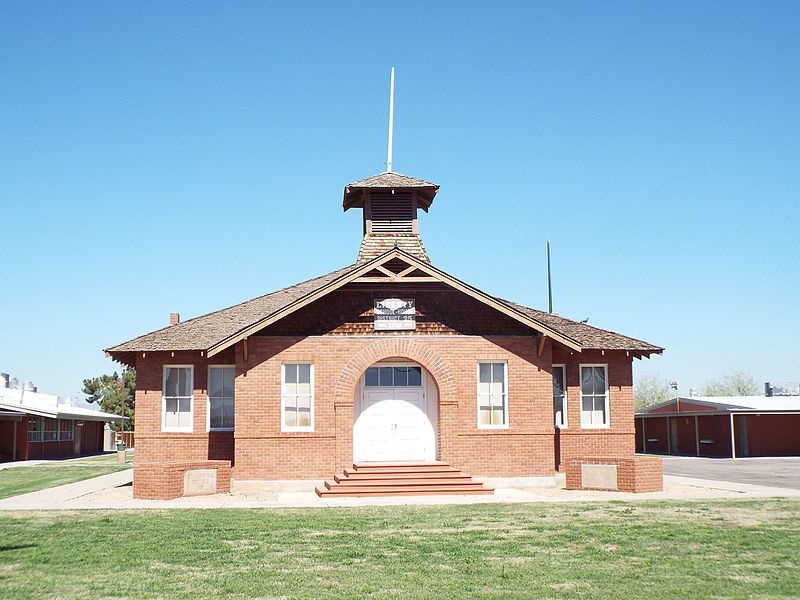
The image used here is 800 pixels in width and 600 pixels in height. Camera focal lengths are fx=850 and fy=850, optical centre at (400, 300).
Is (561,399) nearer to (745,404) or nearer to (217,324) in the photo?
(217,324)

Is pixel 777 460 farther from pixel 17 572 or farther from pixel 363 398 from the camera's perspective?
pixel 17 572

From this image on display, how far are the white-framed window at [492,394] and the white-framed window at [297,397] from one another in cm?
414

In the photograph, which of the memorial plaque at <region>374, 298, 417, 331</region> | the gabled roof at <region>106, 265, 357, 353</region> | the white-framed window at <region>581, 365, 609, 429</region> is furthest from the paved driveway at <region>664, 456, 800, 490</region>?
the gabled roof at <region>106, 265, 357, 353</region>

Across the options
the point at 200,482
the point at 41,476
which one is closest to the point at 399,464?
the point at 200,482

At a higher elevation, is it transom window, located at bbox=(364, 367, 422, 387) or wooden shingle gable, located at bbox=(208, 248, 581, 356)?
wooden shingle gable, located at bbox=(208, 248, 581, 356)

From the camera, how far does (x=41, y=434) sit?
4341cm

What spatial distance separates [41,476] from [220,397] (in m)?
10.0

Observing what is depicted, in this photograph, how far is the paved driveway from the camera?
23.9 m

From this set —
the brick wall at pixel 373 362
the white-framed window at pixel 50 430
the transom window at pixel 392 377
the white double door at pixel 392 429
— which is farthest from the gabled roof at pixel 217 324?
the white-framed window at pixel 50 430

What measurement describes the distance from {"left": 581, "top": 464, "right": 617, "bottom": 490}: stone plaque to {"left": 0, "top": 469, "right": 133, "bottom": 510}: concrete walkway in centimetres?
1140

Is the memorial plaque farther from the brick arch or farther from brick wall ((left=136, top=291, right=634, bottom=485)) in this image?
the brick arch

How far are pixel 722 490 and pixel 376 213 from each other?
11.3 meters

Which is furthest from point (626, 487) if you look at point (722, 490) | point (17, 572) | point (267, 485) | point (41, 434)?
point (41, 434)

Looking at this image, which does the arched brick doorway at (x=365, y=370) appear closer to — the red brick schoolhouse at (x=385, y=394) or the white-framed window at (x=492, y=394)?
the red brick schoolhouse at (x=385, y=394)
